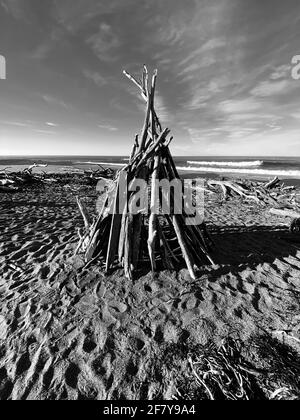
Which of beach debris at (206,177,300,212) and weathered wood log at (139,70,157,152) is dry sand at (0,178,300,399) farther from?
beach debris at (206,177,300,212)

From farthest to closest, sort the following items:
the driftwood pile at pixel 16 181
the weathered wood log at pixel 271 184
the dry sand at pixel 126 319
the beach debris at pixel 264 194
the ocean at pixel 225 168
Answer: the ocean at pixel 225 168 < the weathered wood log at pixel 271 184 < the driftwood pile at pixel 16 181 < the beach debris at pixel 264 194 < the dry sand at pixel 126 319

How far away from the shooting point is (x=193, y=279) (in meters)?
3.49

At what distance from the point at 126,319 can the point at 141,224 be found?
4.95 feet

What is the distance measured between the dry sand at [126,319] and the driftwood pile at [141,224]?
0.28 meters

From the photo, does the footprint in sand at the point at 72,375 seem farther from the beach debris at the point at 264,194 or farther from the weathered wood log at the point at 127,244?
the beach debris at the point at 264,194

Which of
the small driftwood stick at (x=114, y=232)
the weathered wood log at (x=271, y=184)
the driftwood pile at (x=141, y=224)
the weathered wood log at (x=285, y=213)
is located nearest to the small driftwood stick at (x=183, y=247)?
the driftwood pile at (x=141, y=224)

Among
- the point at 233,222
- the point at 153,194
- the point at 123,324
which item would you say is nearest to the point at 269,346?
the point at 123,324

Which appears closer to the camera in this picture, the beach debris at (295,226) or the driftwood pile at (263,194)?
the beach debris at (295,226)

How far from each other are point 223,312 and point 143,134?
285 centimetres

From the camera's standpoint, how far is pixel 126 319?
276cm

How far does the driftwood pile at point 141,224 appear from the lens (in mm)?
3539

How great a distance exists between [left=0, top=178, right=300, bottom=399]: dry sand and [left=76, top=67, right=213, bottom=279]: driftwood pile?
278 millimetres
